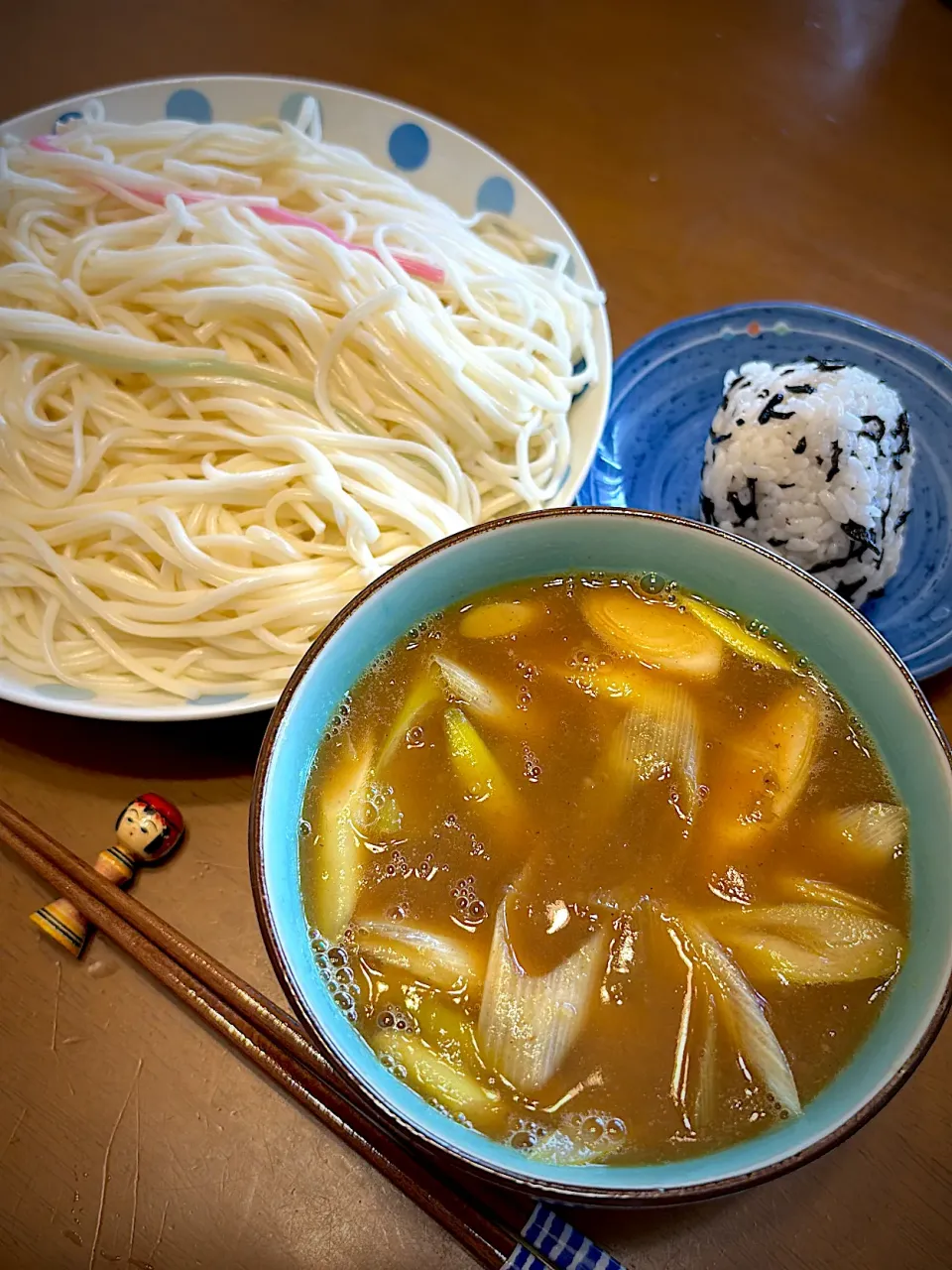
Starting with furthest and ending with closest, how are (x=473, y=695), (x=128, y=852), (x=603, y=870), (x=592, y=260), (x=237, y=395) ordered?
1. (x=592, y=260)
2. (x=237, y=395)
3. (x=128, y=852)
4. (x=473, y=695)
5. (x=603, y=870)

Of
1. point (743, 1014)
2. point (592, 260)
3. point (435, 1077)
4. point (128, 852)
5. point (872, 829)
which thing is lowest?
point (128, 852)

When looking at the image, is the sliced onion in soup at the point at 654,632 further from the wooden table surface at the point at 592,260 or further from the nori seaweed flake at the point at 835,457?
the wooden table surface at the point at 592,260

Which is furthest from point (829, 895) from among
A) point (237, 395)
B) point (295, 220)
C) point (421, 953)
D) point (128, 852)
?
point (295, 220)

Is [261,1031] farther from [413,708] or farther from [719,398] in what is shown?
[719,398]

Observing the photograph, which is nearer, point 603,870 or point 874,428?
point 603,870

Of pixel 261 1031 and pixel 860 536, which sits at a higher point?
pixel 860 536

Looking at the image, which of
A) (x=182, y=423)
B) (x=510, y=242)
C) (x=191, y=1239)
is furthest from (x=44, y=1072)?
(x=510, y=242)

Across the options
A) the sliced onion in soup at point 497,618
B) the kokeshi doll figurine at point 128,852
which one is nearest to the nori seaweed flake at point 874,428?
the sliced onion in soup at point 497,618
